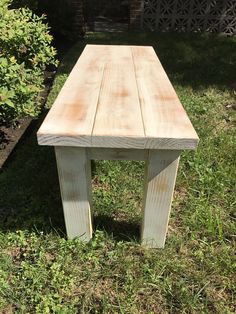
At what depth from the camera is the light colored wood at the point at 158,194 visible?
1655 millimetres

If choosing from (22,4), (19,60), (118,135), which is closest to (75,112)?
(118,135)

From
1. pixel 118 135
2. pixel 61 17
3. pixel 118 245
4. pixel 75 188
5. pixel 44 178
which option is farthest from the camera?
pixel 61 17

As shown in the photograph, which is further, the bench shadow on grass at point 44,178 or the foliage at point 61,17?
the foliage at point 61,17

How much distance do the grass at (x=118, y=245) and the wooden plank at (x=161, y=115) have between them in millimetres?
865

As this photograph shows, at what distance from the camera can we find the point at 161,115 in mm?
1697

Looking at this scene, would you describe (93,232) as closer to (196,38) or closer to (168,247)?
(168,247)

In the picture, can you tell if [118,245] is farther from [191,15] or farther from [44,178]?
[191,15]

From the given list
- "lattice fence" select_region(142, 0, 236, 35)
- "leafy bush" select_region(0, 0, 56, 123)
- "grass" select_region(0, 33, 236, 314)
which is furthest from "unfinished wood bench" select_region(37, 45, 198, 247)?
"lattice fence" select_region(142, 0, 236, 35)

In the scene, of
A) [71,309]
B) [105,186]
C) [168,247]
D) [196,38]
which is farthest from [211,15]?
[71,309]

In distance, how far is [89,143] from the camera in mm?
1526

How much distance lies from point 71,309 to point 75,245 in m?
0.43

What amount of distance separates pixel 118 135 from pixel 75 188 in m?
0.48

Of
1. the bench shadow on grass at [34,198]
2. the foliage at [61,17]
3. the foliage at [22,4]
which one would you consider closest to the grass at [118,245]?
the bench shadow on grass at [34,198]

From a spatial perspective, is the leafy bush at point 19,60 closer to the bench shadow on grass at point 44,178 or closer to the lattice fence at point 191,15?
the bench shadow on grass at point 44,178
